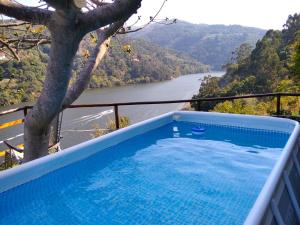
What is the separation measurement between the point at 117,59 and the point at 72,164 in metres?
57.5

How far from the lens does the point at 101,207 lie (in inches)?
109

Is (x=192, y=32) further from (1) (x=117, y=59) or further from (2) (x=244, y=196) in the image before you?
(2) (x=244, y=196)

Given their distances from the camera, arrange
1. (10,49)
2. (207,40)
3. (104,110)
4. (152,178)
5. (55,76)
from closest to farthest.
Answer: (55,76), (10,49), (152,178), (104,110), (207,40)

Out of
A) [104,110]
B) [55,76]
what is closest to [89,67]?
[55,76]

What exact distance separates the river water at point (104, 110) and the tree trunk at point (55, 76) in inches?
1160

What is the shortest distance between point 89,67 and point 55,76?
636 mm

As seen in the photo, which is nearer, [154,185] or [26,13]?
[26,13]

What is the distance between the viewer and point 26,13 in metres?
2.19

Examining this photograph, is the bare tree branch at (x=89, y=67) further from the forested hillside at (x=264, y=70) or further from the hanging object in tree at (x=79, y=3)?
the forested hillside at (x=264, y=70)

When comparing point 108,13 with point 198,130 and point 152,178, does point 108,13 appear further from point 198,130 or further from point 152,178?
point 198,130

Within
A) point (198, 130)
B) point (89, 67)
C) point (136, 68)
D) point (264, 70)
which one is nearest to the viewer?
point (89, 67)

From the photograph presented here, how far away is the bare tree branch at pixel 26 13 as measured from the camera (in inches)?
82.8

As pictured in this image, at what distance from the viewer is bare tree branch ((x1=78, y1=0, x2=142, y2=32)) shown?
6.74 feet

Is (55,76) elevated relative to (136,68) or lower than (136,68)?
elevated
